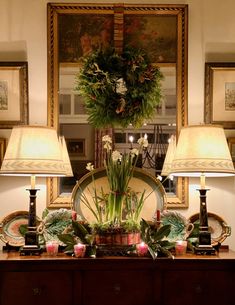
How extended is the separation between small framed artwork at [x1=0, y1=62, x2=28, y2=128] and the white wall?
A: 0.14 ft

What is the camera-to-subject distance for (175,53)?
3.04 meters

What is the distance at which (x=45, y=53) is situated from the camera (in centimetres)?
→ 303

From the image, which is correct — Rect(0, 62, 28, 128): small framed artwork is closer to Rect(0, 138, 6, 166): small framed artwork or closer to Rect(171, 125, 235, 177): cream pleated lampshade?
Rect(0, 138, 6, 166): small framed artwork

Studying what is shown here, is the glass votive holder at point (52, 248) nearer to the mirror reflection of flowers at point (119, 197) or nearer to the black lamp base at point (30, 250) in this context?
the black lamp base at point (30, 250)

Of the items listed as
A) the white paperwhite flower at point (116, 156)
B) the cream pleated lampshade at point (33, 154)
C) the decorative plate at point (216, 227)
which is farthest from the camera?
the decorative plate at point (216, 227)

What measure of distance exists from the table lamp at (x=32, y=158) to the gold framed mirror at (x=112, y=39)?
0.35 m

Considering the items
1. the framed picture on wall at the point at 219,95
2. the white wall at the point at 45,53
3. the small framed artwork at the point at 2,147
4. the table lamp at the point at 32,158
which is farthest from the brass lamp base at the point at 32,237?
the framed picture on wall at the point at 219,95

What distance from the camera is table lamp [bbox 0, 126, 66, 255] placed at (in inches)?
102

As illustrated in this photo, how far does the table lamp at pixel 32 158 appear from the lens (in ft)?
8.50

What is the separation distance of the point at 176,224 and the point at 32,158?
871mm
